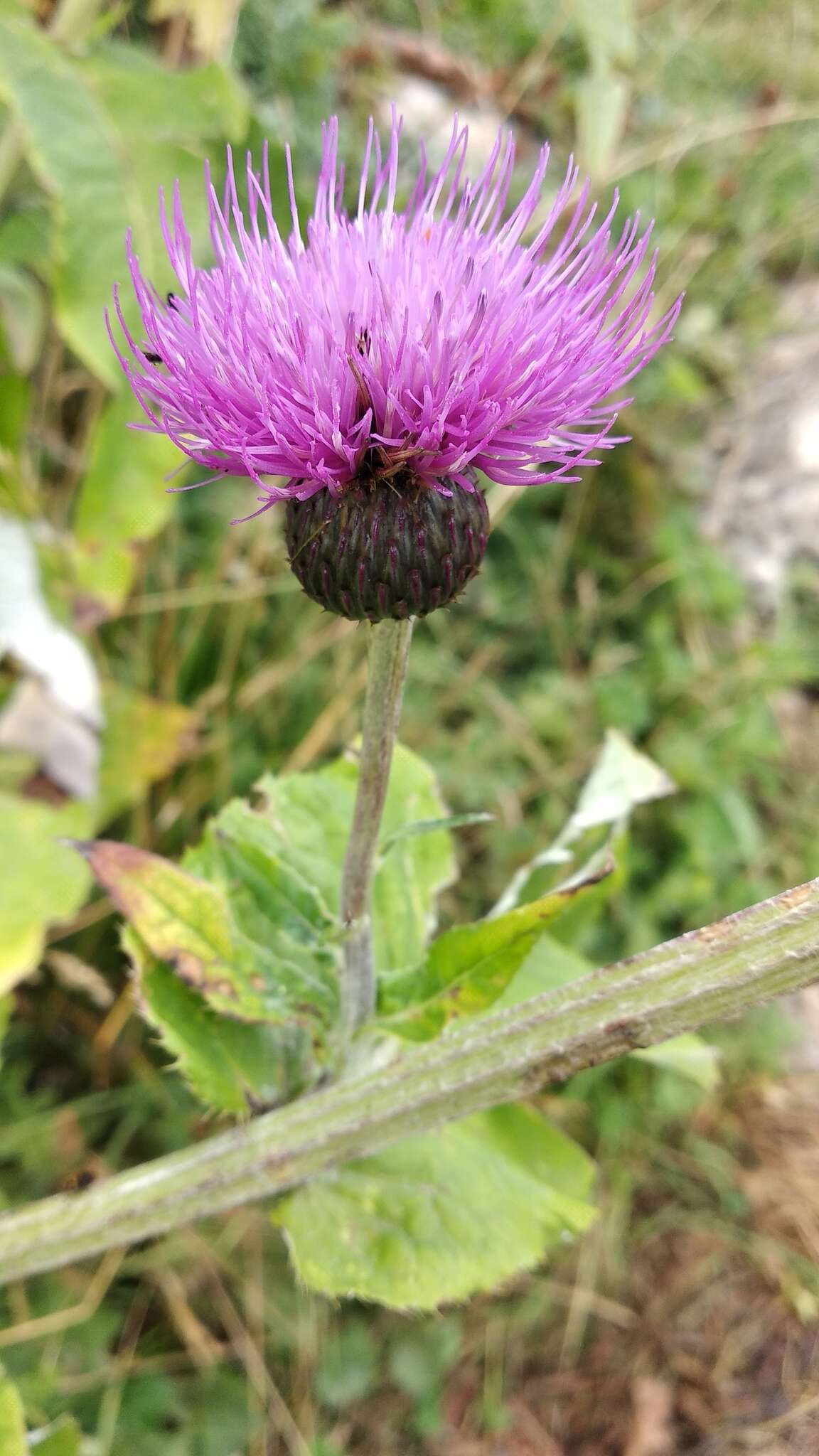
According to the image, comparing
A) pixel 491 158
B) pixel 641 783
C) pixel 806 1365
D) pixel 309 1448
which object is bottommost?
pixel 309 1448

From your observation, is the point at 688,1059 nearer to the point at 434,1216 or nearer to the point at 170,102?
the point at 434,1216

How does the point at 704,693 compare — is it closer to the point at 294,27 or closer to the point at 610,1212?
the point at 610,1212

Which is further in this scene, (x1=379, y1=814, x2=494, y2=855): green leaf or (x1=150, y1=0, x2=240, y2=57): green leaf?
(x1=150, y1=0, x2=240, y2=57): green leaf

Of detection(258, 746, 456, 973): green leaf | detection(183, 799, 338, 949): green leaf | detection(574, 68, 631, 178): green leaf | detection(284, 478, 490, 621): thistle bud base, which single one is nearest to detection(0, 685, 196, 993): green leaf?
detection(183, 799, 338, 949): green leaf

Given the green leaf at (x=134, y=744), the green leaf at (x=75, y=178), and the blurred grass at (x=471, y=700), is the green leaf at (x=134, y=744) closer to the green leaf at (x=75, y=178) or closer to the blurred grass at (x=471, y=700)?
the blurred grass at (x=471, y=700)

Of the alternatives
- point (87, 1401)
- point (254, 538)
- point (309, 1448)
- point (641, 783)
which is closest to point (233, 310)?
point (641, 783)

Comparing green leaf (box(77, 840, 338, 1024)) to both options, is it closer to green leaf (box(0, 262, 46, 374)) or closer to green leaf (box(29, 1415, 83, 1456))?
green leaf (box(29, 1415, 83, 1456))
